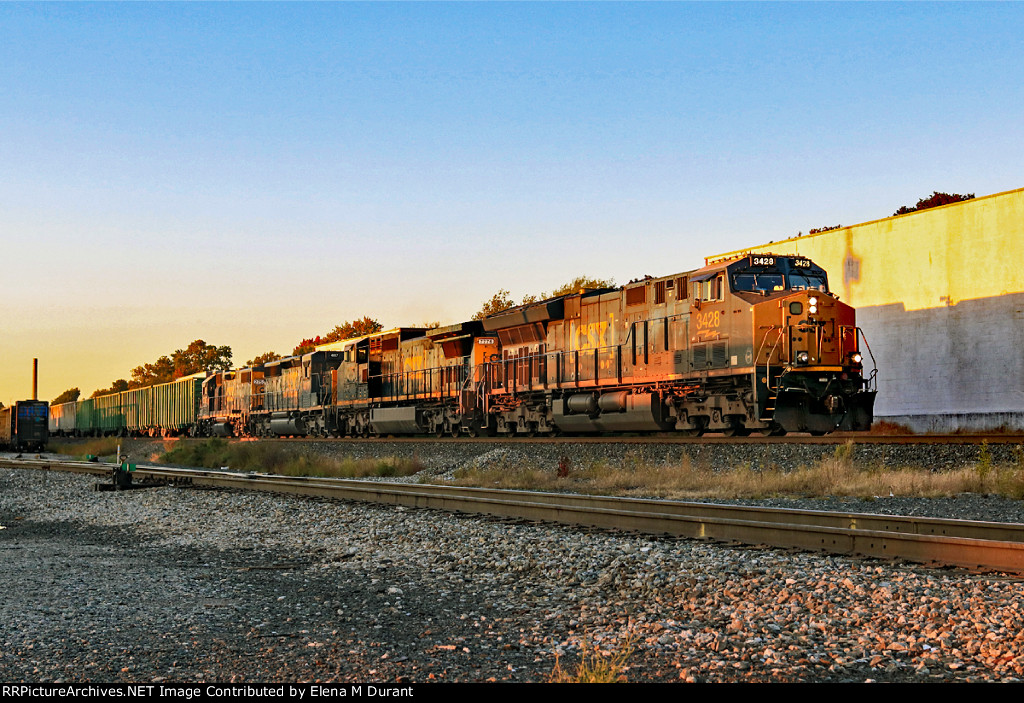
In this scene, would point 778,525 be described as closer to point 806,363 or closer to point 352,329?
point 806,363

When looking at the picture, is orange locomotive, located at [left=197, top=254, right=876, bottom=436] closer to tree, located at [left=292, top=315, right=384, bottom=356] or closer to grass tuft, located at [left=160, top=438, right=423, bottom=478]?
grass tuft, located at [left=160, top=438, right=423, bottom=478]

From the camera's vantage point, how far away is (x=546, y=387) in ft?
Answer: 77.8

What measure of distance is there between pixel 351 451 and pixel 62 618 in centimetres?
2081

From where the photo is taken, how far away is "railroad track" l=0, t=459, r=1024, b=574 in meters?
6.89

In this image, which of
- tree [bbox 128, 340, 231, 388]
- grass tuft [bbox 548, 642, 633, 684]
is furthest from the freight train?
tree [bbox 128, 340, 231, 388]

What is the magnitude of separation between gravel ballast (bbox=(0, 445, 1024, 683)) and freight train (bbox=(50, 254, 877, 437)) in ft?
30.2

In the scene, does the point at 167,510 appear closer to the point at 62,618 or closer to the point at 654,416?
the point at 62,618

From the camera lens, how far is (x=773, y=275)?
61.2 feet

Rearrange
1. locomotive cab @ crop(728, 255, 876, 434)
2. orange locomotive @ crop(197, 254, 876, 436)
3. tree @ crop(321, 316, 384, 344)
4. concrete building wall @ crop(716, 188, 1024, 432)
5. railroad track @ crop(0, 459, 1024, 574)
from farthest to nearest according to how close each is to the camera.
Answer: tree @ crop(321, 316, 384, 344) → concrete building wall @ crop(716, 188, 1024, 432) → orange locomotive @ crop(197, 254, 876, 436) → locomotive cab @ crop(728, 255, 876, 434) → railroad track @ crop(0, 459, 1024, 574)

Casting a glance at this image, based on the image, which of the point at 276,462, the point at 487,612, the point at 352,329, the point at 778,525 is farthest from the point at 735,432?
the point at 352,329

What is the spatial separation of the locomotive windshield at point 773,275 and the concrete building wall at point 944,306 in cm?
963

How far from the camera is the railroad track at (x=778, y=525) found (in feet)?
22.6

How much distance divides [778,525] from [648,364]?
1243 centimetres
